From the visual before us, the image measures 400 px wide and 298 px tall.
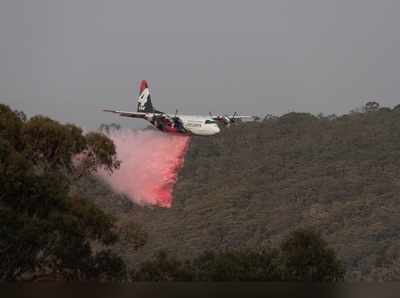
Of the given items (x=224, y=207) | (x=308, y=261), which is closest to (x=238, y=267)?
(x=308, y=261)

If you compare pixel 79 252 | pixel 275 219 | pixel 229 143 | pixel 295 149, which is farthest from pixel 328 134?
pixel 79 252

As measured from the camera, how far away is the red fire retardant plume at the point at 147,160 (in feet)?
327

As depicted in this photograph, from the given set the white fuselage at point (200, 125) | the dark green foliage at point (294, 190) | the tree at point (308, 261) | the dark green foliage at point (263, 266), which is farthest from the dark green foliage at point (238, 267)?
the dark green foliage at point (294, 190)

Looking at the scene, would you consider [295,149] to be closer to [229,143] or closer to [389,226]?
[229,143]

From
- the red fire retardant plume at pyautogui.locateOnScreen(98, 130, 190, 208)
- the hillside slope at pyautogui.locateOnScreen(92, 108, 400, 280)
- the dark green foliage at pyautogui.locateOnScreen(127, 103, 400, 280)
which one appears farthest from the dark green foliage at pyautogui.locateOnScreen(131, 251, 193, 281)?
the hillside slope at pyautogui.locateOnScreen(92, 108, 400, 280)

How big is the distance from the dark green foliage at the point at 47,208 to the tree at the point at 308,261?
12.4 metres

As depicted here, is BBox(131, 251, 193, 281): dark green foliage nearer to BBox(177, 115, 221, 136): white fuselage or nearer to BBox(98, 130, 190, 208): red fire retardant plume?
BBox(177, 115, 221, 136): white fuselage

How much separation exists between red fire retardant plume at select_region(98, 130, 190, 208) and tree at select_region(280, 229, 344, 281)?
32410 mm

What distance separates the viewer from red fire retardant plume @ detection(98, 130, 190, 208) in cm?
9962

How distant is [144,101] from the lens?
330 ft

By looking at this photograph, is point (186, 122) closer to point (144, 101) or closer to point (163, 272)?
point (144, 101)

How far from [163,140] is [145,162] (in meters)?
4.78

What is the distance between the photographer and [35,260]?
6034cm

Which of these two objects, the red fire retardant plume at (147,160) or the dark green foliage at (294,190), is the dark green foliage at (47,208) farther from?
the dark green foliage at (294,190)
